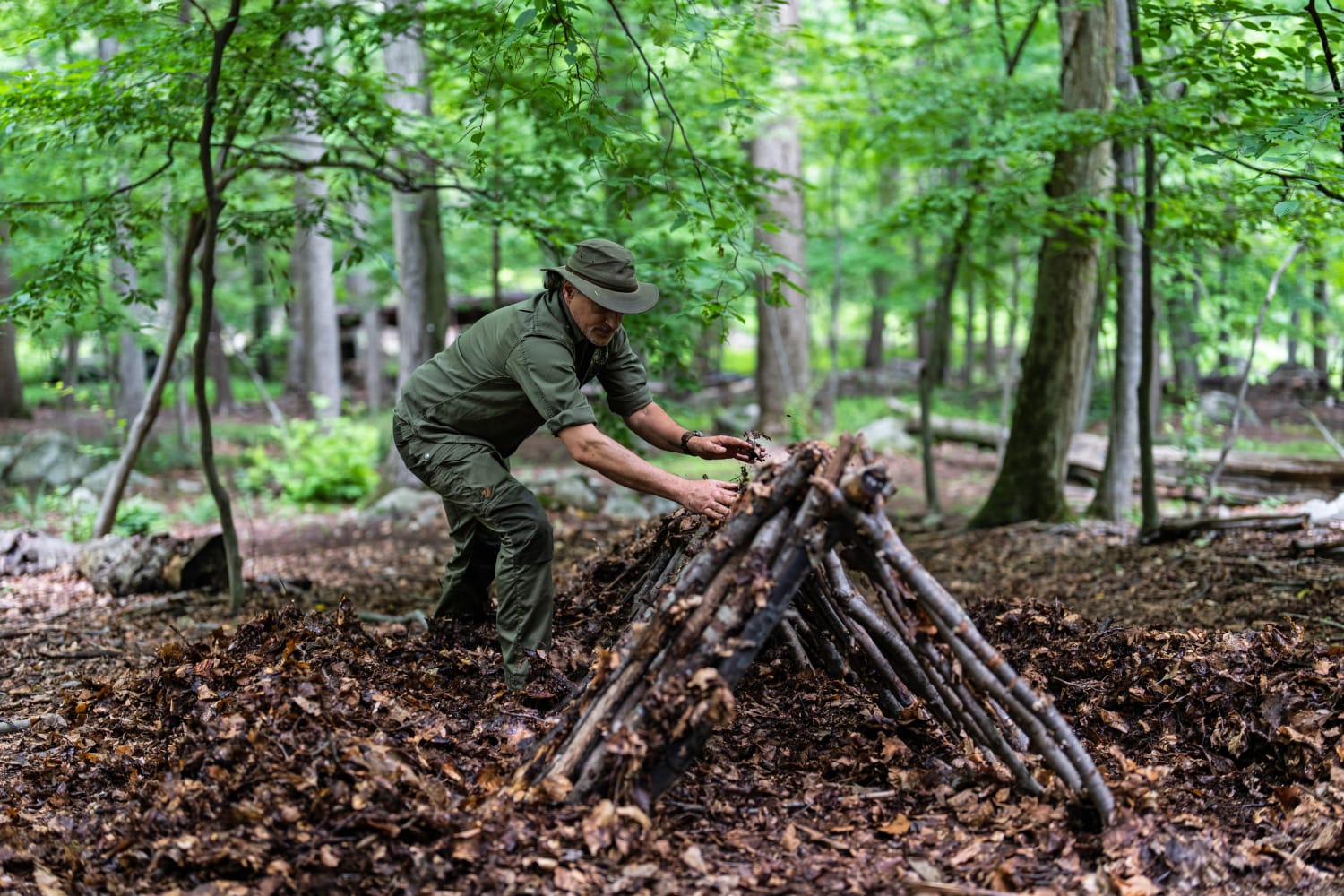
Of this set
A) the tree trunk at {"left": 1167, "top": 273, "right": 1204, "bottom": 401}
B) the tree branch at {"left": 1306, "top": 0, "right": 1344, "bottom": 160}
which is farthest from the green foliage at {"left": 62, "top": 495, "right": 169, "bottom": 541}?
the tree trunk at {"left": 1167, "top": 273, "right": 1204, "bottom": 401}

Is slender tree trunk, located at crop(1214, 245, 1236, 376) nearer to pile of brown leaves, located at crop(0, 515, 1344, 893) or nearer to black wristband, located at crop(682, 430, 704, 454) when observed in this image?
pile of brown leaves, located at crop(0, 515, 1344, 893)

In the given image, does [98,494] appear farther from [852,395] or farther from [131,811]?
[852,395]

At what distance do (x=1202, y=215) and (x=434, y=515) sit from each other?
7800mm

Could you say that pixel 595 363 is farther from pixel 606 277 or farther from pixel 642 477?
pixel 642 477

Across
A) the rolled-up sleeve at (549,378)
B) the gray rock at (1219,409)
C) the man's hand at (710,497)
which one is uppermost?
the rolled-up sleeve at (549,378)

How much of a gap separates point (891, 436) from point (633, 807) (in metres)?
14.7

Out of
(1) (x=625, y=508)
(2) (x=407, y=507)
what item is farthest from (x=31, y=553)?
(1) (x=625, y=508)

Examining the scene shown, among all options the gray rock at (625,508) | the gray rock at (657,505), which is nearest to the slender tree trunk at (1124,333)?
the gray rock at (657,505)

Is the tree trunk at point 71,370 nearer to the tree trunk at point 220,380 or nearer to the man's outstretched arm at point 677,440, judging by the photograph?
the tree trunk at point 220,380

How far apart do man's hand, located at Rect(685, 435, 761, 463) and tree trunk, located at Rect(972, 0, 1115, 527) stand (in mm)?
5076

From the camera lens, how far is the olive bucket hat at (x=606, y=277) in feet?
13.7

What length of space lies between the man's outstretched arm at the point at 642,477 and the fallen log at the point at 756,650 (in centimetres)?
39

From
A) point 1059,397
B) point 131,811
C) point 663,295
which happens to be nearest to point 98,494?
point 663,295

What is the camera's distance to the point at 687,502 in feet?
12.4
